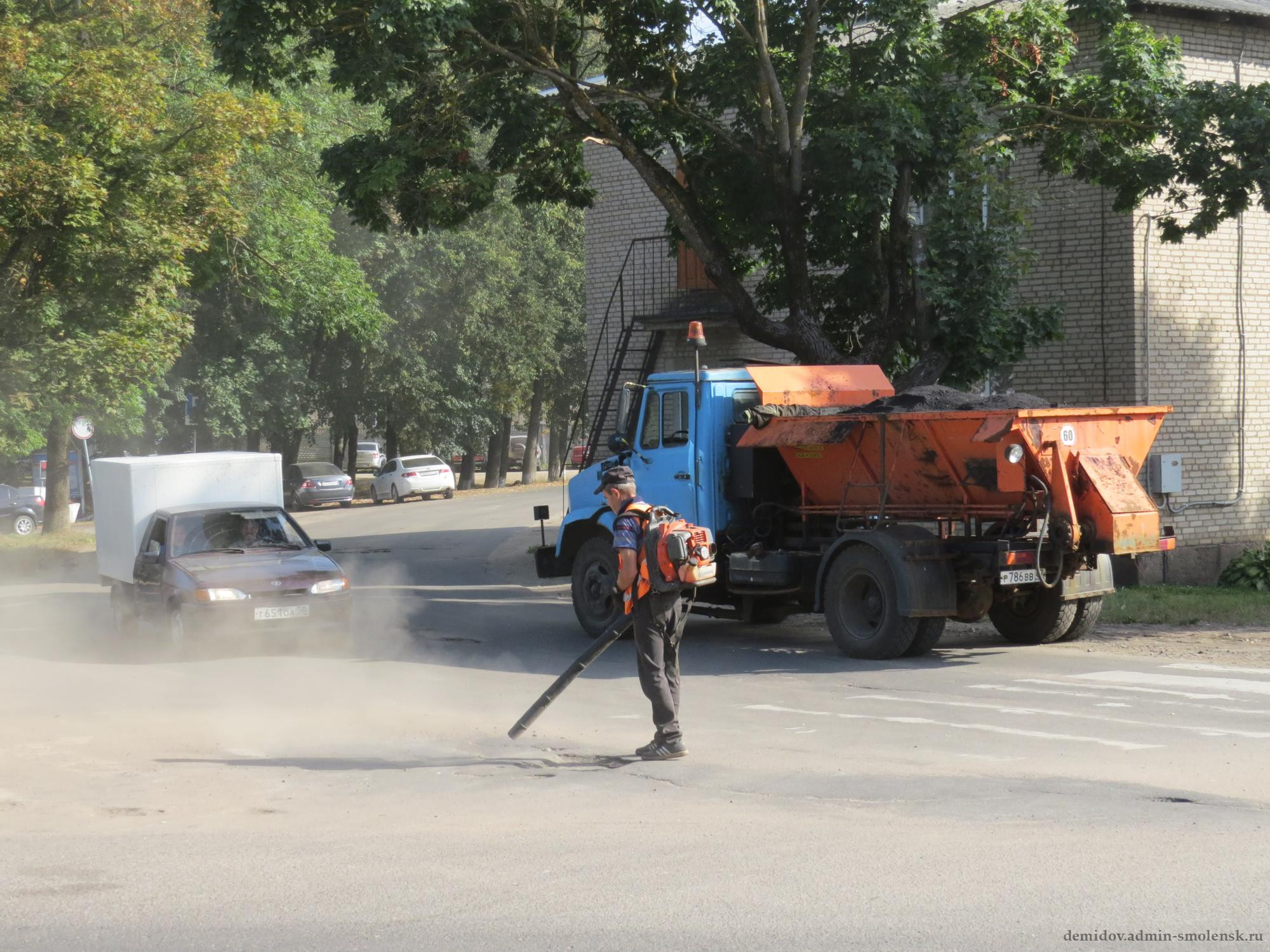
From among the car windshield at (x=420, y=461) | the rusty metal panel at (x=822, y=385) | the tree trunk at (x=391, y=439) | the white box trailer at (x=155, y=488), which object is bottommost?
the white box trailer at (x=155, y=488)

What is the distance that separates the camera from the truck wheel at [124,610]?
582 inches

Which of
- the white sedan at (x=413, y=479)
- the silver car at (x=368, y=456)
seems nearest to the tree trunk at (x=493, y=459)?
the white sedan at (x=413, y=479)

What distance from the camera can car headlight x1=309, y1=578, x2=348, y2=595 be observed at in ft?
44.0

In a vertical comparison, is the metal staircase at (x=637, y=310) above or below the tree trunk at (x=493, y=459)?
above

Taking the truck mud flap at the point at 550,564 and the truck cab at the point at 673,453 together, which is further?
the truck mud flap at the point at 550,564

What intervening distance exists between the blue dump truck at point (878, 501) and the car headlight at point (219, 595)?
3571 millimetres

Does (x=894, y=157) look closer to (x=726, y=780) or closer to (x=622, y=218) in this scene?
(x=726, y=780)

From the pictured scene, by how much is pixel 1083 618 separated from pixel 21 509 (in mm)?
36202

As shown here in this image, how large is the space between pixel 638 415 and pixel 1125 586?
7.21 meters

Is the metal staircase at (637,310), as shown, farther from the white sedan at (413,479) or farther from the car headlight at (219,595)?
the white sedan at (413,479)

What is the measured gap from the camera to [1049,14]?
53.8 ft

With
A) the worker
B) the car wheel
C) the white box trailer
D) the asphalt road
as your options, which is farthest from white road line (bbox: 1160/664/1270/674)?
the white box trailer

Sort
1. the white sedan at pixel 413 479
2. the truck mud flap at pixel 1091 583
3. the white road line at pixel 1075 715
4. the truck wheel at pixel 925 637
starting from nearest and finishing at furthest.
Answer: the white road line at pixel 1075 715
the truck mud flap at pixel 1091 583
the truck wheel at pixel 925 637
the white sedan at pixel 413 479

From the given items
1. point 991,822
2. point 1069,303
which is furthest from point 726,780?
point 1069,303
